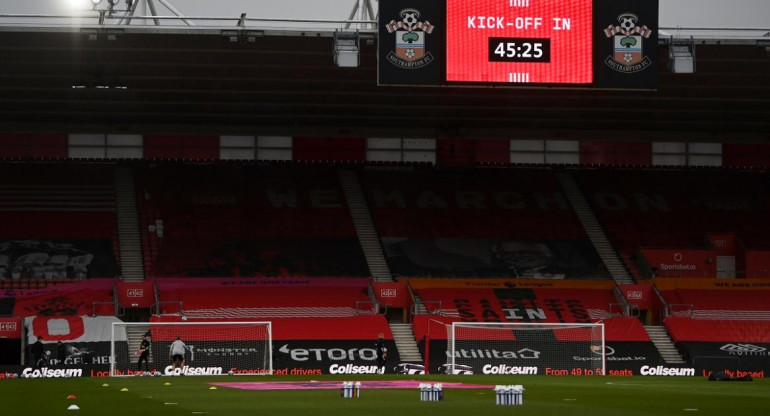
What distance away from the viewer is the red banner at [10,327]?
38.9 m

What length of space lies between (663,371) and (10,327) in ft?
71.1

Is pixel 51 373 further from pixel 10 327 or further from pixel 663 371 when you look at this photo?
pixel 663 371

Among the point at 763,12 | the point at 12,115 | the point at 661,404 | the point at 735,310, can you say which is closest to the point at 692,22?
the point at 763,12

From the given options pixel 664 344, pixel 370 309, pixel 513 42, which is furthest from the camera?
pixel 370 309

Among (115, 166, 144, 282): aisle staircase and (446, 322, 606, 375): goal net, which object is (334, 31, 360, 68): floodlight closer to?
(446, 322, 606, 375): goal net

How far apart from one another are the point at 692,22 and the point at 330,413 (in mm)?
24448

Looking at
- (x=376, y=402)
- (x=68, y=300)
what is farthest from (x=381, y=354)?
(x=376, y=402)

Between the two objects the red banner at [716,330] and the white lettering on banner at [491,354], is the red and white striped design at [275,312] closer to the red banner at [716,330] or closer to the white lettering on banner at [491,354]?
the white lettering on banner at [491,354]

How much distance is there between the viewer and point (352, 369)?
130 ft

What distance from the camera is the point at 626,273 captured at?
47.7 meters

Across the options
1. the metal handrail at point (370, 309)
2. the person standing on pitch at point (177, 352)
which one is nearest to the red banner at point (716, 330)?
the metal handrail at point (370, 309)

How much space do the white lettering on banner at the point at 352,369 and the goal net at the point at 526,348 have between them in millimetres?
2545

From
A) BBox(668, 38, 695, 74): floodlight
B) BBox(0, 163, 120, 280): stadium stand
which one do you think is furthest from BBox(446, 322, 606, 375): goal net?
BBox(0, 163, 120, 280): stadium stand

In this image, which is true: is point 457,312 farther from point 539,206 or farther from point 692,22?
point 692,22
